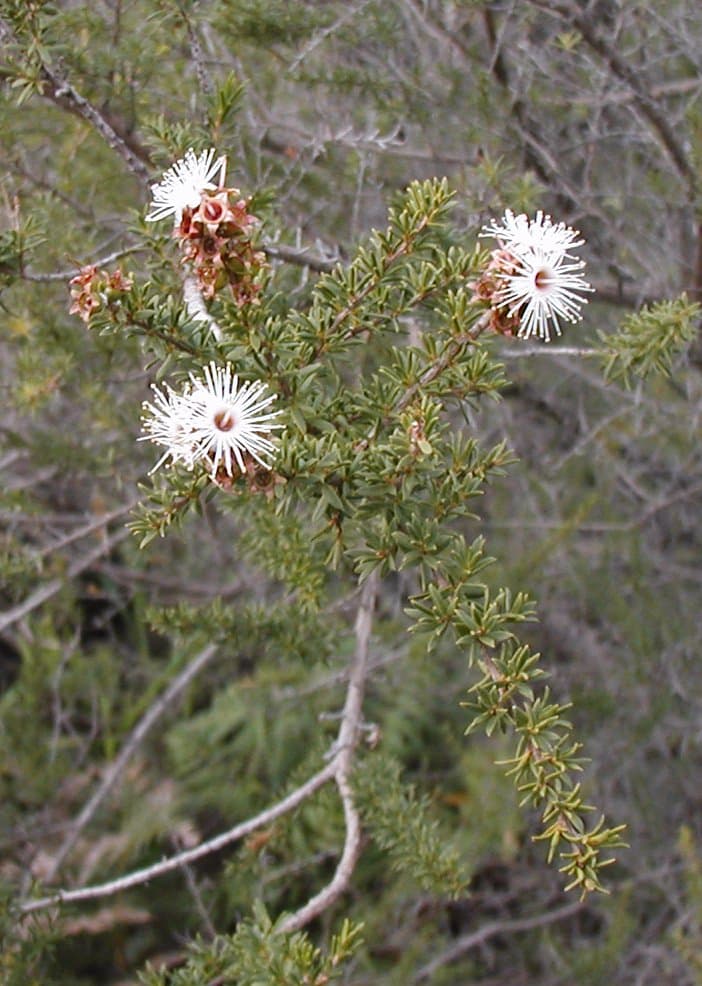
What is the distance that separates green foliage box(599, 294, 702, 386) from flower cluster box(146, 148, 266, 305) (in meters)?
0.57

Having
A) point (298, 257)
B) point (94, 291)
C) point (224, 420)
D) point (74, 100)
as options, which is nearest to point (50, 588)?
point (298, 257)

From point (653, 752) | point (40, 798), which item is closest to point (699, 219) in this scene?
point (653, 752)

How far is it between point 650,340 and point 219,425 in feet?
2.34

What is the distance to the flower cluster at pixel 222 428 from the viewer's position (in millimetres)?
1107

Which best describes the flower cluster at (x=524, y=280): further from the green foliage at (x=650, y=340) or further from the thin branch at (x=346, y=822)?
the thin branch at (x=346, y=822)

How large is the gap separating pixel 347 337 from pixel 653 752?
7.67ft

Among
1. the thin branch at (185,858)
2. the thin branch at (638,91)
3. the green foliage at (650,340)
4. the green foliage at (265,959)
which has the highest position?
the thin branch at (638,91)

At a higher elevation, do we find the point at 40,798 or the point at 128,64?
the point at 128,64

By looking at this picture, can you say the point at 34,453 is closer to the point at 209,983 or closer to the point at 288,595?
the point at 288,595

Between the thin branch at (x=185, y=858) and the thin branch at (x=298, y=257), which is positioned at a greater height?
the thin branch at (x=298, y=257)

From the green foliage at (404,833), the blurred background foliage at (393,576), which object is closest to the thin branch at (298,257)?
the blurred background foliage at (393,576)

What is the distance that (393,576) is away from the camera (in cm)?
317

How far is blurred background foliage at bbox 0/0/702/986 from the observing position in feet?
6.25

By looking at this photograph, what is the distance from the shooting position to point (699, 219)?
6.84 ft
